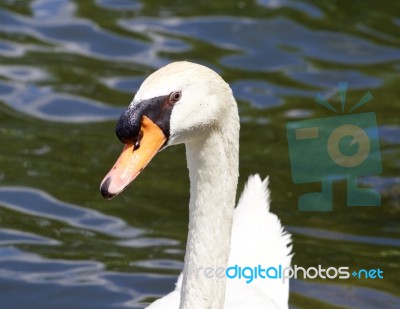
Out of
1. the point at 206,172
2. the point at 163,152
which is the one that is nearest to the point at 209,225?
the point at 206,172

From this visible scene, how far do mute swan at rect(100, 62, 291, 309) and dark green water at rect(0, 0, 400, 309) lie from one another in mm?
1288

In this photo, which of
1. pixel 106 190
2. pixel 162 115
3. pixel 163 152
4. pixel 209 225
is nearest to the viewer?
pixel 106 190

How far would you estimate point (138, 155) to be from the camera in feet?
12.7

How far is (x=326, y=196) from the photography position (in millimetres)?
7723

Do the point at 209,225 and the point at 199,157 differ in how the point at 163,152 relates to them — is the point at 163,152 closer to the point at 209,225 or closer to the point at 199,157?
the point at 209,225

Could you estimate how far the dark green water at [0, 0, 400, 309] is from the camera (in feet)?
21.3

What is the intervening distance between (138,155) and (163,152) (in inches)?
178

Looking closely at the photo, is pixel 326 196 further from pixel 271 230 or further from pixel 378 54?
pixel 378 54

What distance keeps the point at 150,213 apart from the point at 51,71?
290 cm

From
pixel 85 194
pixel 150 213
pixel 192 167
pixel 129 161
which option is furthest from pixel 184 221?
pixel 129 161

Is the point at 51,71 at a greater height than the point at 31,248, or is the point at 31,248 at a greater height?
the point at 51,71

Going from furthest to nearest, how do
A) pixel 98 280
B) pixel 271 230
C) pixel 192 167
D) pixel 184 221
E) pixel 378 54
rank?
pixel 378 54 < pixel 184 221 < pixel 98 280 < pixel 271 230 < pixel 192 167

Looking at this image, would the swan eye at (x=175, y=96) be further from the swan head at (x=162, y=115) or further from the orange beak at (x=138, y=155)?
the orange beak at (x=138, y=155)

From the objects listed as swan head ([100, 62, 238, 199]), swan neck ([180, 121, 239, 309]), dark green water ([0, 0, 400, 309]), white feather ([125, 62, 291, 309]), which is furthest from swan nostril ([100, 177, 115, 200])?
dark green water ([0, 0, 400, 309])
